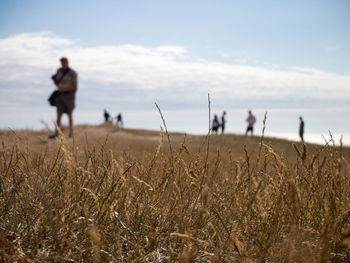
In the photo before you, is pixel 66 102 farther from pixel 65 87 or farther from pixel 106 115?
pixel 106 115

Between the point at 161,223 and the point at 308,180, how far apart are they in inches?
38.7

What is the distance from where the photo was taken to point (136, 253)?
1679 millimetres

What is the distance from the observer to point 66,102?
9789 mm

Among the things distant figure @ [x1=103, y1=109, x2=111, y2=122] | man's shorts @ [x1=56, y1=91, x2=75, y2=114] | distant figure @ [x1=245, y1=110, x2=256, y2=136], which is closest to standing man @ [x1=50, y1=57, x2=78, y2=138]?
man's shorts @ [x1=56, y1=91, x2=75, y2=114]

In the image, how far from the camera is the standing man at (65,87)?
959cm

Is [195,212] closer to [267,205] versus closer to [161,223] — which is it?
[161,223]

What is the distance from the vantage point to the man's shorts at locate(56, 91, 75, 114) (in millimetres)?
9789

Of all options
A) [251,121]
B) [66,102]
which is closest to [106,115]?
[251,121]

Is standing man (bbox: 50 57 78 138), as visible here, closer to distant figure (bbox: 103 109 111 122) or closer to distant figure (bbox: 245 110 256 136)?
distant figure (bbox: 245 110 256 136)

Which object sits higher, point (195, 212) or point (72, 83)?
point (72, 83)

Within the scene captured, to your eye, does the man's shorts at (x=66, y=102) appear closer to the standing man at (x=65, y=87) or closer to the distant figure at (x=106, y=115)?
the standing man at (x=65, y=87)

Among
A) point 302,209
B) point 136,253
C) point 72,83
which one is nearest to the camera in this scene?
point 136,253

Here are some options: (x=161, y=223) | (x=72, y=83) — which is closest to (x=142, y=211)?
(x=161, y=223)

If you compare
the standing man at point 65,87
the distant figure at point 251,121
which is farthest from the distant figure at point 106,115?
the standing man at point 65,87
